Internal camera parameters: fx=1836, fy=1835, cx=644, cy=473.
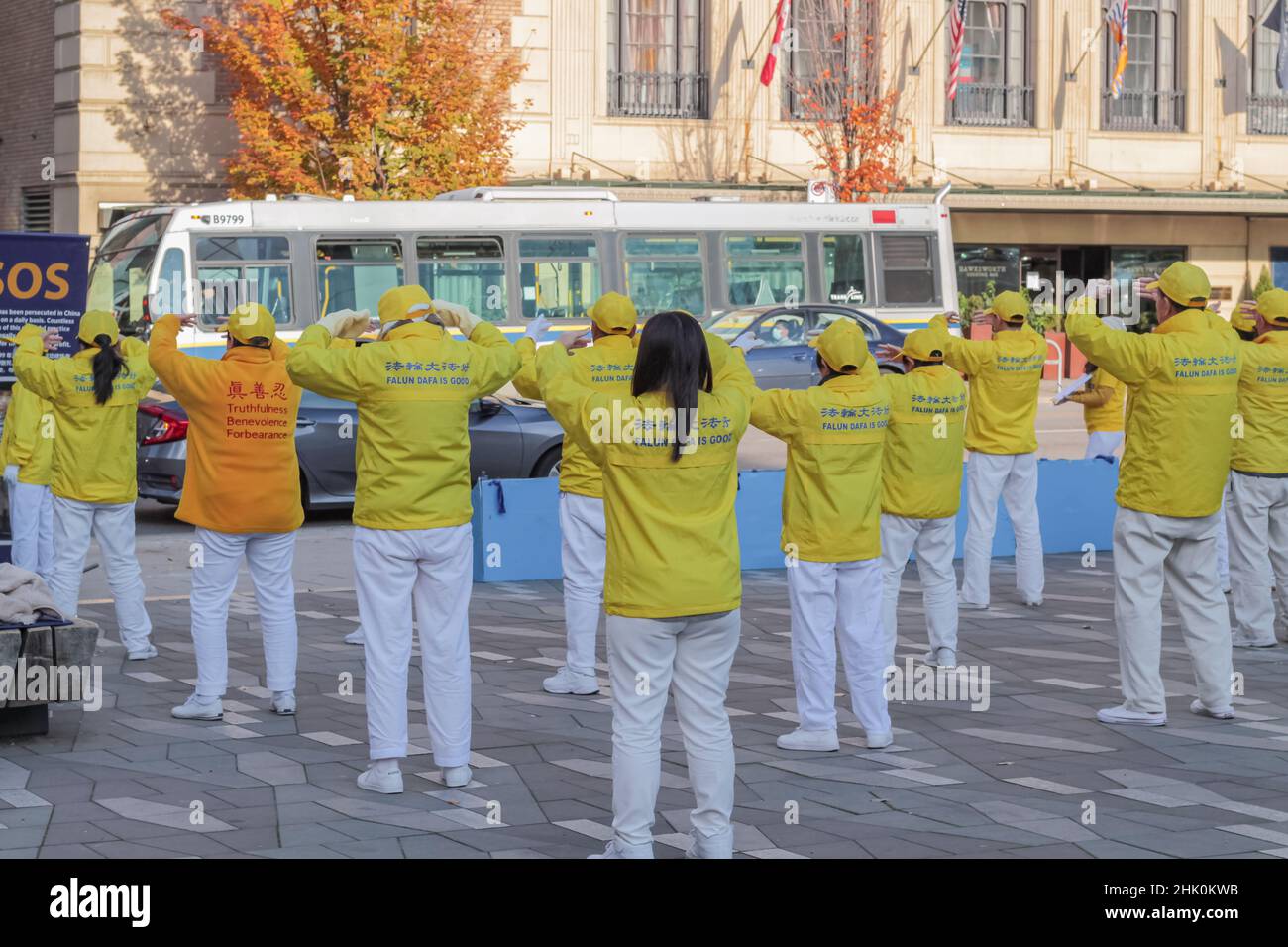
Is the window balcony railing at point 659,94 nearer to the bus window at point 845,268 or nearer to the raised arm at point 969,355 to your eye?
the bus window at point 845,268

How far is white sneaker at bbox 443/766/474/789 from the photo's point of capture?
740 cm

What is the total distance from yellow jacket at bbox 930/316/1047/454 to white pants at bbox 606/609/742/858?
5819 mm

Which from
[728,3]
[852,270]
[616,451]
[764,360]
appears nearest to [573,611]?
[616,451]

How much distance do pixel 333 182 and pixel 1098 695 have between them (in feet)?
58.7

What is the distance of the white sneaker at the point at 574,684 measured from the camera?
932 centimetres

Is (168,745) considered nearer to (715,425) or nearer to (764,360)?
(715,425)

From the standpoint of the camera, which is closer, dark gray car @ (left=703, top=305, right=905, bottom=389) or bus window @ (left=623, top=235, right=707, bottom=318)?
dark gray car @ (left=703, top=305, right=905, bottom=389)

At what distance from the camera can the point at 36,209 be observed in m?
29.2

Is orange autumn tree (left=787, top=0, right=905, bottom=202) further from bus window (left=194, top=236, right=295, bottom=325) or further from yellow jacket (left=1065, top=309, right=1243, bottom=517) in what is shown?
yellow jacket (left=1065, top=309, right=1243, bottom=517)

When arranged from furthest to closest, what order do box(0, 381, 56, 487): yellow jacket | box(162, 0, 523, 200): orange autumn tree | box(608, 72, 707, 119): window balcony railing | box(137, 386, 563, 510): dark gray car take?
box(608, 72, 707, 119): window balcony railing
box(162, 0, 523, 200): orange autumn tree
box(137, 386, 563, 510): dark gray car
box(0, 381, 56, 487): yellow jacket

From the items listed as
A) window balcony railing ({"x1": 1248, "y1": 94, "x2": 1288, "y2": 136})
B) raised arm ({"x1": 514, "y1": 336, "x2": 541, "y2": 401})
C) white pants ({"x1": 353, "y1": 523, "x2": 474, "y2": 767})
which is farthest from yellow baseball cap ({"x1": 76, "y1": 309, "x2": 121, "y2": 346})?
window balcony railing ({"x1": 1248, "y1": 94, "x2": 1288, "y2": 136})

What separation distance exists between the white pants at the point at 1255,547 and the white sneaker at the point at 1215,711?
204cm

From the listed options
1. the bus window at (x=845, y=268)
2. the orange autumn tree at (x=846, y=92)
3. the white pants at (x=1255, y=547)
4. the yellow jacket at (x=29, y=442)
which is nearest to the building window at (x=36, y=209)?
the orange autumn tree at (x=846, y=92)

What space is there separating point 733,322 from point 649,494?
16.3 metres
